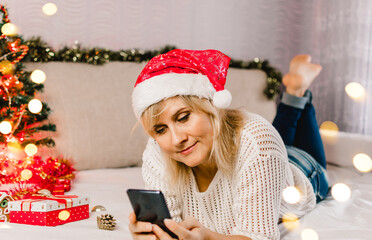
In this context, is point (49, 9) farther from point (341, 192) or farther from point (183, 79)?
point (341, 192)

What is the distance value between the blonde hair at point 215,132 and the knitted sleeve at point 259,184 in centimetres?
4

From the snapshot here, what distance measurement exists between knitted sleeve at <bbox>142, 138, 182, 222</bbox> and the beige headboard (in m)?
0.72

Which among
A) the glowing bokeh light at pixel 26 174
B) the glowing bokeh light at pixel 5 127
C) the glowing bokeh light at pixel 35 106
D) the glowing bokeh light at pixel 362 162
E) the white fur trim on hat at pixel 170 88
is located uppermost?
the white fur trim on hat at pixel 170 88

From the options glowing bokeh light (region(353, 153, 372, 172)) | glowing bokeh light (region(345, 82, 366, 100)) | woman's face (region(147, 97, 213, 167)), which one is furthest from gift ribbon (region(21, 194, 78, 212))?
glowing bokeh light (region(345, 82, 366, 100))

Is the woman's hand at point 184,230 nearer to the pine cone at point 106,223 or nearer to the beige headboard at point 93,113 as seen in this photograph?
the pine cone at point 106,223

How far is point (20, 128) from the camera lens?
5.36 ft

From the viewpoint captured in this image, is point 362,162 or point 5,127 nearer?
point 5,127

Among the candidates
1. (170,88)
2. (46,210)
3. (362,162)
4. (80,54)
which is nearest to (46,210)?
(46,210)

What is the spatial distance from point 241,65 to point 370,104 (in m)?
0.80

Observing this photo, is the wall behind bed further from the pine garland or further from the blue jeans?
the blue jeans

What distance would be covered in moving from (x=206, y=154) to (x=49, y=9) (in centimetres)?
142

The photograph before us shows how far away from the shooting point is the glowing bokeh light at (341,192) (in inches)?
56.2

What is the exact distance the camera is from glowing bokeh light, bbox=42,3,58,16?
6.51 feet

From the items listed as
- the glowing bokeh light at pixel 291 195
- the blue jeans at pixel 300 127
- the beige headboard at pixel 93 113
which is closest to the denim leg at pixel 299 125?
the blue jeans at pixel 300 127
